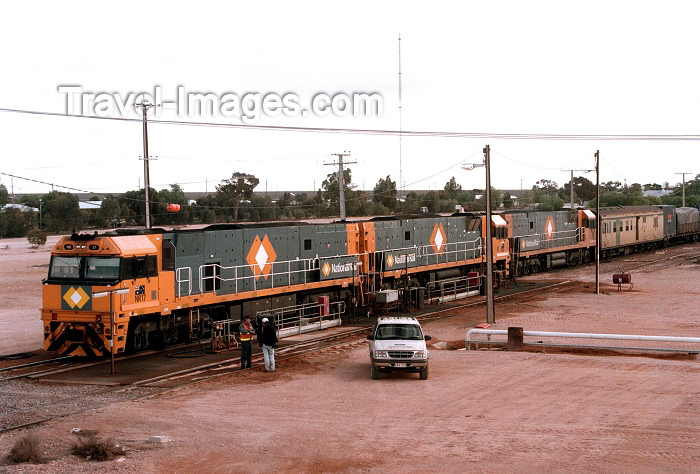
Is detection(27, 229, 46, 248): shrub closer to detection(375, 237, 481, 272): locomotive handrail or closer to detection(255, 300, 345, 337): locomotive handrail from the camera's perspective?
detection(375, 237, 481, 272): locomotive handrail

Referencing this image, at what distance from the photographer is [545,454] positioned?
13.9m

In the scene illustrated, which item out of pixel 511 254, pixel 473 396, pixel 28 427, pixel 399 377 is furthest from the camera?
pixel 511 254

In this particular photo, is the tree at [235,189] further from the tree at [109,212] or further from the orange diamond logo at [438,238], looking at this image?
the orange diamond logo at [438,238]

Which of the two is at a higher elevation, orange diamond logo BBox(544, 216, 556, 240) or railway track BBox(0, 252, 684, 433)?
orange diamond logo BBox(544, 216, 556, 240)

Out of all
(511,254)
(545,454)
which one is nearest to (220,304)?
(545,454)

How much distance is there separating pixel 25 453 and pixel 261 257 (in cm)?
1646

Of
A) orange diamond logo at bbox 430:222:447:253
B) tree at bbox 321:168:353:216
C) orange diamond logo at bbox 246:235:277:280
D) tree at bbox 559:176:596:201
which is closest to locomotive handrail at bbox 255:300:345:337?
orange diamond logo at bbox 246:235:277:280

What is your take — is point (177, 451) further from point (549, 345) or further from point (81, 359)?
point (549, 345)

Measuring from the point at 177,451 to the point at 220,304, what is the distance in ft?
44.1

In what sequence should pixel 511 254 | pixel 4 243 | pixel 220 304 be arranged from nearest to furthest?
pixel 220 304, pixel 511 254, pixel 4 243

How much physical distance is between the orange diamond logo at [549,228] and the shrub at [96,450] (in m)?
43.1

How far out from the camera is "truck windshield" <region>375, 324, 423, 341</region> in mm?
21438

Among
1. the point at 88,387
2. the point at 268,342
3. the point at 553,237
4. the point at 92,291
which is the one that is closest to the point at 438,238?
the point at 553,237

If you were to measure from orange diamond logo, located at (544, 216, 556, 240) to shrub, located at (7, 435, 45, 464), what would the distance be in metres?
43.9
